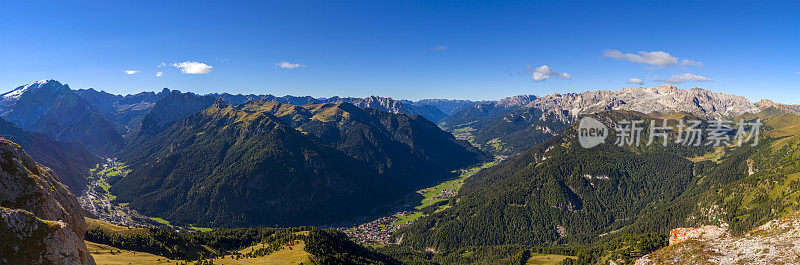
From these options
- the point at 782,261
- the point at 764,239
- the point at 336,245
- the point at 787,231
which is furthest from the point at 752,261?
the point at 336,245

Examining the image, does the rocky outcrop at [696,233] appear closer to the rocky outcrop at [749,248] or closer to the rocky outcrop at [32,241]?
the rocky outcrop at [749,248]

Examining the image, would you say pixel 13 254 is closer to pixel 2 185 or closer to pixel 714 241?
pixel 2 185

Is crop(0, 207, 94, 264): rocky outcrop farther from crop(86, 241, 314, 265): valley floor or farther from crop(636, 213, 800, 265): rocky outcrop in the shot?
crop(636, 213, 800, 265): rocky outcrop

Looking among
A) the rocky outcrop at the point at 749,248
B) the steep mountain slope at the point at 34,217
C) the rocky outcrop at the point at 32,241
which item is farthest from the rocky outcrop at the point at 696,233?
the steep mountain slope at the point at 34,217

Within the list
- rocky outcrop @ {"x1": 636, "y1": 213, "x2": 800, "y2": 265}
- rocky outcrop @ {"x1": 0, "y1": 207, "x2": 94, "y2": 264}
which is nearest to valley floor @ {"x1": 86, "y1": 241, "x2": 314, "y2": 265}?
rocky outcrop @ {"x1": 0, "y1": 207, "x2": 94, "y2": 264}

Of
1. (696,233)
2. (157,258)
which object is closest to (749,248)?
(696,233)

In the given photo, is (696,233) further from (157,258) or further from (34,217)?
(157,258)

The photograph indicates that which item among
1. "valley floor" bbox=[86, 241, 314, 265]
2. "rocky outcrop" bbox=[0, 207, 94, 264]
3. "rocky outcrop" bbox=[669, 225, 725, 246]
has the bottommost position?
"valley floor" bbox=[86, 241, 314, 265]
